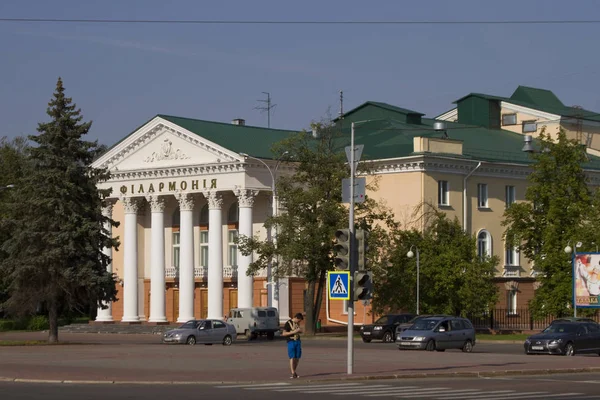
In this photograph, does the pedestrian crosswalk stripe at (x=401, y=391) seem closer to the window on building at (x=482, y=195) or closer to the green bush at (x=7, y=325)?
the window on building at (x=482, y=195)

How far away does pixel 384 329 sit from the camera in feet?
195

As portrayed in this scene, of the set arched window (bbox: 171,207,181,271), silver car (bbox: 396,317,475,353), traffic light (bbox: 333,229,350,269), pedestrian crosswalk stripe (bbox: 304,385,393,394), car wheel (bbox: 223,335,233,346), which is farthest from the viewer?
arched window (bbox: 171,207,181,271)

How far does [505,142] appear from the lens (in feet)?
278

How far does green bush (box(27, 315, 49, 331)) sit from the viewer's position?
83750 mm

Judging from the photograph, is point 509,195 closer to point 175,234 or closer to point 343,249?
point 175,234

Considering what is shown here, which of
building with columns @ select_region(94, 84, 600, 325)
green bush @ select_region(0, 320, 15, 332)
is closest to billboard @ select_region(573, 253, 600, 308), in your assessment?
building with columns @ select_region(94, 84, 600, 325)

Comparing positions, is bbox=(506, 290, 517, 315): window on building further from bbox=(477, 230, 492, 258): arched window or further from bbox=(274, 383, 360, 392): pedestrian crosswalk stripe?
bbox=(274, 383, 360, 392): pedestrian crosswalk stripe

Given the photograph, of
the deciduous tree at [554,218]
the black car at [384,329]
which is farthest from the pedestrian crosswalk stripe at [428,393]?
the deciduous tree at [554,218]

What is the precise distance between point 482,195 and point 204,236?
2017 cm

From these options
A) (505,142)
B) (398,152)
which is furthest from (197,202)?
(505,142)

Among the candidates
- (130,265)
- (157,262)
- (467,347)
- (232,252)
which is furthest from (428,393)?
(130,265)

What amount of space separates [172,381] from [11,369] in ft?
23.8

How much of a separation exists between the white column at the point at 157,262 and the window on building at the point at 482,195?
21.9 metres

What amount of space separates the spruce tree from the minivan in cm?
1238
